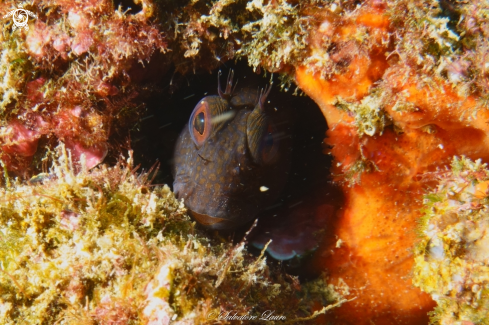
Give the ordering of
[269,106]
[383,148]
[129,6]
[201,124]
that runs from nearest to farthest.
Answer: [129,6], [383,148], [201,124], [269,106]

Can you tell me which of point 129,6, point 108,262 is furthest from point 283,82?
point 108,262

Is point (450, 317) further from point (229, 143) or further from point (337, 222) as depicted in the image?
point (229, 143)

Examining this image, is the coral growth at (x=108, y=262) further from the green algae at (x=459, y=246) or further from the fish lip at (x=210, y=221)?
the green algae at (x=459, y=246)

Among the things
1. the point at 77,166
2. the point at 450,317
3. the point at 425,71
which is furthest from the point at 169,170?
the point at 450,317

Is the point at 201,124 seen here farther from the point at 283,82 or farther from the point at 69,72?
the point at 69,72

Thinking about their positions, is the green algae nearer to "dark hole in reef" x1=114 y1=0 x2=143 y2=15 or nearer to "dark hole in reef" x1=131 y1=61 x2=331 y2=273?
"dark hole in reef" x1=131 y1=61 x2=331 y2=273

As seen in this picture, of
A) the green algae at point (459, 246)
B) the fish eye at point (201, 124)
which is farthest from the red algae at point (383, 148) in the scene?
the fish eye at point (201, 124)
